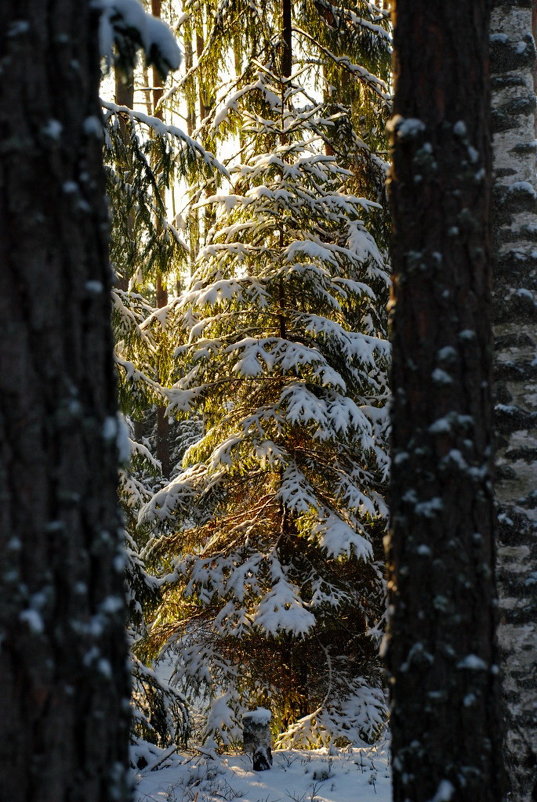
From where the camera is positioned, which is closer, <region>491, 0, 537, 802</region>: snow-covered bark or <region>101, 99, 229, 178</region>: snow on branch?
<region>491, 0, 537, 802</region>: snow-covered bark

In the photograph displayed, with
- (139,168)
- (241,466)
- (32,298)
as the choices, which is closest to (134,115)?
(139,168)

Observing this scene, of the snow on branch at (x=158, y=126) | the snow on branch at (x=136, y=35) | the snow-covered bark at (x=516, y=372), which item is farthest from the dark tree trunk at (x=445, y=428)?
the snow on branch at (x=158, y=126)

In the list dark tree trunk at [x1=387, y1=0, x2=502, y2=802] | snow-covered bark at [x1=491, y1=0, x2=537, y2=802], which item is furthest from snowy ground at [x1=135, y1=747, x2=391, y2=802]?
dark tree trunk at [x1=387, y1=0, x2=502, y2=802]

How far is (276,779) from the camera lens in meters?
5.96

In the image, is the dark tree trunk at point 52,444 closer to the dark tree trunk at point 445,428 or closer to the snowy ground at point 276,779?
the dark tree trunk at point 445,428

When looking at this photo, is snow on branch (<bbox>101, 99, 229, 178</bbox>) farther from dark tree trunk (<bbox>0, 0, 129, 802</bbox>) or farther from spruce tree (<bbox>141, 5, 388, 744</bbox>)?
dark tree trunk (<bbox>0, 0, 129, 802</bbox>)

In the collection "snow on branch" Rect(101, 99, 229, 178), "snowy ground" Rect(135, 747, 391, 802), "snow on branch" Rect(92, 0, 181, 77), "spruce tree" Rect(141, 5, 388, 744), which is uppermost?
"snow on branch" Rect(101, 99, 229, 178)

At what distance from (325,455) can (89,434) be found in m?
6.04

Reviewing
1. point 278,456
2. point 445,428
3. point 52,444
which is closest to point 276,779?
point 278,456

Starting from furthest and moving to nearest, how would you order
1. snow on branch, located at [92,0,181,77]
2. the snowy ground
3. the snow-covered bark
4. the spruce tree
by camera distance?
the spruce tree < the snowy ground < the snow-covered bark < snow on branch, located at [92,0,181,77]

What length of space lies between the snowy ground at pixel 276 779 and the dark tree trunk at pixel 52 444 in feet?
12.6

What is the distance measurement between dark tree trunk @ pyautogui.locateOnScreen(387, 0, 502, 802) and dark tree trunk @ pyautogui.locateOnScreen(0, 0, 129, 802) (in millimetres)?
1291

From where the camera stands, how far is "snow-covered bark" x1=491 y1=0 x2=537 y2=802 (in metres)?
3.97

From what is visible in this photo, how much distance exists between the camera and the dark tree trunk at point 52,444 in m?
1.84
